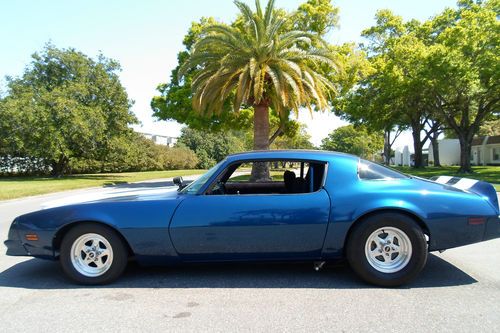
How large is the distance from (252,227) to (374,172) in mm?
1482

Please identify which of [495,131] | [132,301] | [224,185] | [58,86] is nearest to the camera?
[132,301]

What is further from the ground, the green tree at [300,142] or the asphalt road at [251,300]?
the green tree at [300,142]

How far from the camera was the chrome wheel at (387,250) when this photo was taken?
160 inches

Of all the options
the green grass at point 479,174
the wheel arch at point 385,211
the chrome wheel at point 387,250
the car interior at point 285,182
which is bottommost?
the green grass at point 479,174

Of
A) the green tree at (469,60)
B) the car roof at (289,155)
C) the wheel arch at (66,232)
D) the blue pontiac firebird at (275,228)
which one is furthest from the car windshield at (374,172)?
the green tree at (469,60)

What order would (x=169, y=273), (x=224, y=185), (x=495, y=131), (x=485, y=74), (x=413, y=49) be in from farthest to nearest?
1. (x=495, y=131)
2. (x=413, y=49)
3. (x=485, y=74)
4. (x=224, y=185)
5. (x=169, y=273)

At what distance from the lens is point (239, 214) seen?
4027 mm

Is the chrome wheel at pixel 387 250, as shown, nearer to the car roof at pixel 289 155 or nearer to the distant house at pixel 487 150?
the car roof at pixel 289 155

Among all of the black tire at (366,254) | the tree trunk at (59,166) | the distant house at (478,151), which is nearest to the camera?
the black tire at (366,254)

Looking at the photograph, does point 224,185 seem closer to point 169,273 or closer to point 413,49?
point 169,273

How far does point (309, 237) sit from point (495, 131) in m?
71.9

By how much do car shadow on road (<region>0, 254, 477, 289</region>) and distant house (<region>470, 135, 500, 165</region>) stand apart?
51541 mm

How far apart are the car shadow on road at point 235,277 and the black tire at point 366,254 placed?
0.14m

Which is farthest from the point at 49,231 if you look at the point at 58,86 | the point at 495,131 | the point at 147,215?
the point at 495,131
